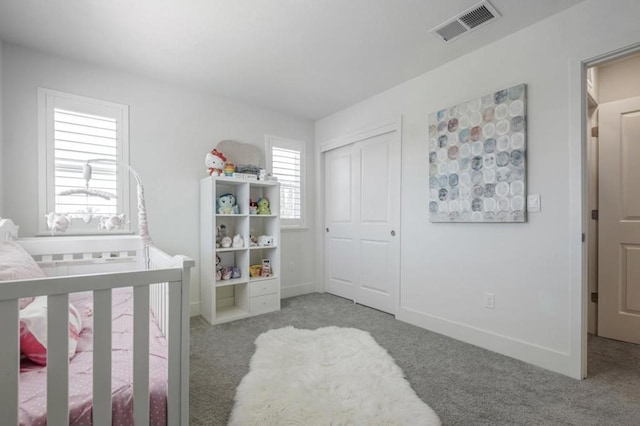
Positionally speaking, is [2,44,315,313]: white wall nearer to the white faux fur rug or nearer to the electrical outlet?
the white faux fur rug

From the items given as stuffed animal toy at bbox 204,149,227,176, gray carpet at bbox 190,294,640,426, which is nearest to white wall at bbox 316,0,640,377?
gray carpet at bbox 190,294,640,426

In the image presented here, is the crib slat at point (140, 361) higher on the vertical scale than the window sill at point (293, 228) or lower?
lower

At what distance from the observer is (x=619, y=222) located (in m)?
2.34

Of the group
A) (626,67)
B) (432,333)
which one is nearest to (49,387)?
(432,333)

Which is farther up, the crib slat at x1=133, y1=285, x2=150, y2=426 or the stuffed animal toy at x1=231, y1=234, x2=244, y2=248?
the stuffed animal toy at x1=231, y1=234, x2=244, y2=248

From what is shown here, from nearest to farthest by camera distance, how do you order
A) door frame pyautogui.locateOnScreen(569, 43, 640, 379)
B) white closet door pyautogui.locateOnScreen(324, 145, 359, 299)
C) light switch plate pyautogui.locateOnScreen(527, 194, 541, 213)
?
door frame pyautogui.locateOnScreen(569, 43, 640, 379) → light switch plate pyautogui.locateOnScreen(527, 194, 541, 213) → white closet door pyautogui.locateOnScreen(324, 145, 359, 299)

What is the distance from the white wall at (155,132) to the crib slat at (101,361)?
6.42 feet

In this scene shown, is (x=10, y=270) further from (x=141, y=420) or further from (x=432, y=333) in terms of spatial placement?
(x=432, y=333)

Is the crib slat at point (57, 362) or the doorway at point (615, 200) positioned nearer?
the crib slat at point (57, 362)

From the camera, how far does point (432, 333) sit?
2.50 metres

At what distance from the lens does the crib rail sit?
2.77ft

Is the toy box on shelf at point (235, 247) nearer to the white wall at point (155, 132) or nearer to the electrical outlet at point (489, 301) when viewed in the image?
the white wall at point (155, 132)

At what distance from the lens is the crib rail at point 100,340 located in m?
0.84

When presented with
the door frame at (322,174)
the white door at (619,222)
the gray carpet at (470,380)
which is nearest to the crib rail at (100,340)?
the gray carpet at (470,380)
